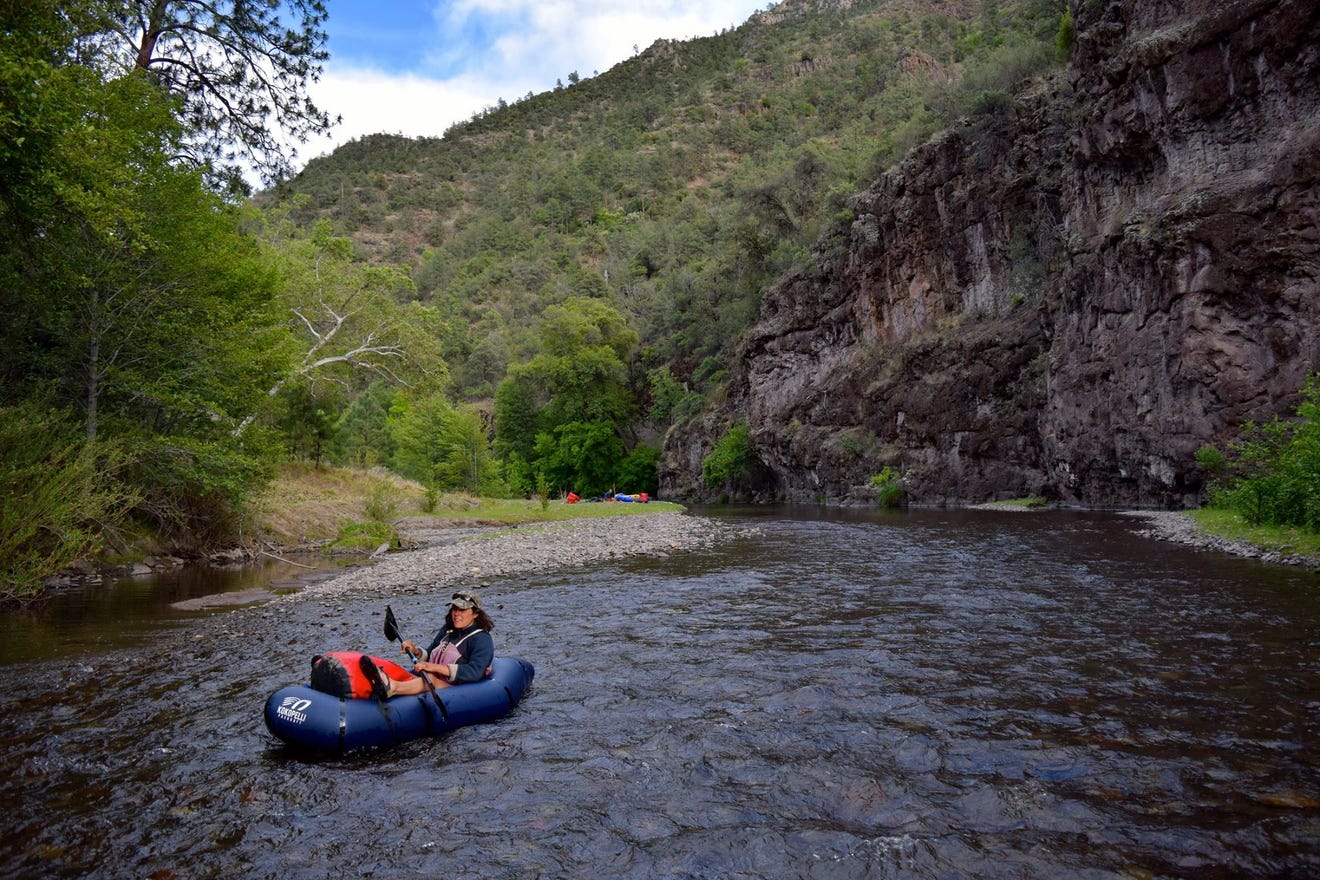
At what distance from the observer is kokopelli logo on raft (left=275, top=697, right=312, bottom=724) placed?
651cm

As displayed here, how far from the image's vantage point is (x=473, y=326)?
109250 mm

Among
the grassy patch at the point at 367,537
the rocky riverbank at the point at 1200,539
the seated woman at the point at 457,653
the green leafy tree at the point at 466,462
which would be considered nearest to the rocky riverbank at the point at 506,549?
the grassy patch at the point at 367,537

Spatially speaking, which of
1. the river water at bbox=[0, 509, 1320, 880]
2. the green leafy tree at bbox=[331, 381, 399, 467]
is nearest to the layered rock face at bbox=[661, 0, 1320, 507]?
the river water at bbox=[0, 509, 1320, 880]

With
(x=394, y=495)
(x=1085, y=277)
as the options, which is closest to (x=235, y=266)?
(x=394, y=495)

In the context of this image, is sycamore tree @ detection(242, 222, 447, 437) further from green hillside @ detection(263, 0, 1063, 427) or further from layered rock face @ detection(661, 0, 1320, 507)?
layered rock face @ detection(661, 0, 1320, 507)

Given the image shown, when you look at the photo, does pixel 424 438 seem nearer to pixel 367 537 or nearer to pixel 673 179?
pixel 367 537

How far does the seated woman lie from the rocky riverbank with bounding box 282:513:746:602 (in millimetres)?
→ 7585

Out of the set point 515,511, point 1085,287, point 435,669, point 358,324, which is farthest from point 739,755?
point 1085,287

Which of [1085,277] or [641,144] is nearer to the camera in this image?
[1085,277]

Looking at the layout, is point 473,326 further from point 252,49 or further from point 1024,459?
point 252,49

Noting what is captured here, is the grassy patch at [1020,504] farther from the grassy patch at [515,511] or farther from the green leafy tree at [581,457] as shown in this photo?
the green leafy tree at [581,457]

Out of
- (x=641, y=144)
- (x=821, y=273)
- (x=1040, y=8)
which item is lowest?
(x=821, y=273)

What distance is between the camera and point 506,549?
875 inches

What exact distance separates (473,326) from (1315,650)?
4263 inches
